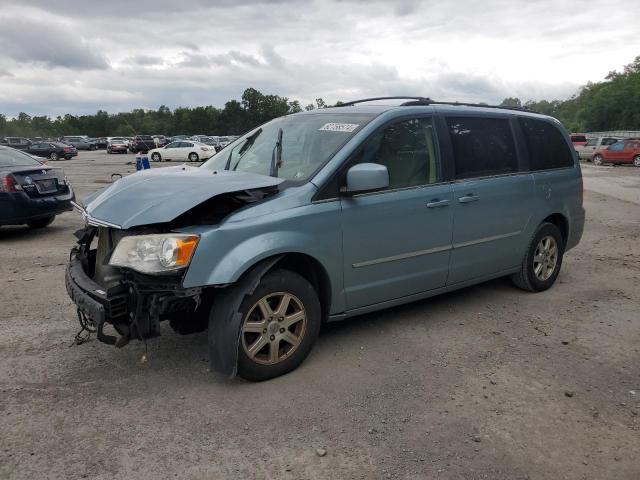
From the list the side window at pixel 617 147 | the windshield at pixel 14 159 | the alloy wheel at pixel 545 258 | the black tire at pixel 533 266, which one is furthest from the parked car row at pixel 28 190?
the side window at pixel 617 147

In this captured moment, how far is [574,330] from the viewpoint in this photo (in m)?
4.63

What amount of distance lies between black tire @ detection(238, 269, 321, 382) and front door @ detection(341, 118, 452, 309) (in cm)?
36

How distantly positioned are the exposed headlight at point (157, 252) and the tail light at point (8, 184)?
18.7 ft

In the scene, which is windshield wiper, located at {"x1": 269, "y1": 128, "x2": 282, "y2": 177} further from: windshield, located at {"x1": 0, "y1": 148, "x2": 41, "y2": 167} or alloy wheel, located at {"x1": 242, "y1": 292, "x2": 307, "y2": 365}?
windshield, located at {"x1": 0, "y1": 148, "x2": 41, "y2": 167}

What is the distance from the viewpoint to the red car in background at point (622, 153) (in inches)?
1174

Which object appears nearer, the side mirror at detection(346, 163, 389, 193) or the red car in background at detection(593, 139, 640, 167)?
the side mirror at detection(346, 163, 389, 193)

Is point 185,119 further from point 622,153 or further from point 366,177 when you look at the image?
point 366,177

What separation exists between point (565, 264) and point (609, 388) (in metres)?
3.56

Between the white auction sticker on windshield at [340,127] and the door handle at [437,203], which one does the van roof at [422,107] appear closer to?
the white auction sticker on windshield at [340,127]

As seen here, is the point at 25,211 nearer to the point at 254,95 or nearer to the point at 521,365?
the point at 521,365

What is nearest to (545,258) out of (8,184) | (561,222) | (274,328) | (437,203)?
(561,222)

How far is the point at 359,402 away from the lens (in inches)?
133

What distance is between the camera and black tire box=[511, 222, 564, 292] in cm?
547

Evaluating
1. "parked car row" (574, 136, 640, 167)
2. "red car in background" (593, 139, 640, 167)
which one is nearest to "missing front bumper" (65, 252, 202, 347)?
"parked car row" (574, 136, 640, 167)
